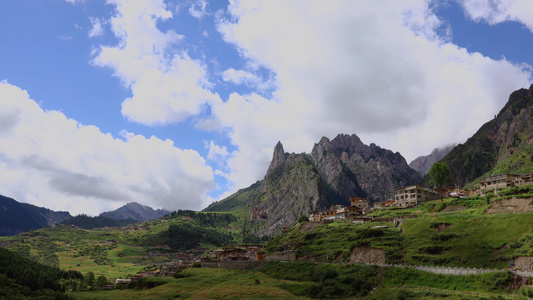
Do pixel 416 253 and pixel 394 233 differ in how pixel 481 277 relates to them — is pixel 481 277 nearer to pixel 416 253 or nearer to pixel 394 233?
pixel 416 253

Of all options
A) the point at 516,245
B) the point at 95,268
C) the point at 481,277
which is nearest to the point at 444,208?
the point at 516,245

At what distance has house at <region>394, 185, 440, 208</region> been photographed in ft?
493

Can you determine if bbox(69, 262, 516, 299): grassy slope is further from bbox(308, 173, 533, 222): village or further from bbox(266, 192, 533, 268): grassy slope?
bbox(308, 173, 533, 222): village

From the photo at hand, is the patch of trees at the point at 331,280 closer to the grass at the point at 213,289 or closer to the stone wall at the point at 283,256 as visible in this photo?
the grass at the point at 213,289

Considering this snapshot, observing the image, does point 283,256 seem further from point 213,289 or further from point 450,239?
point 450,239

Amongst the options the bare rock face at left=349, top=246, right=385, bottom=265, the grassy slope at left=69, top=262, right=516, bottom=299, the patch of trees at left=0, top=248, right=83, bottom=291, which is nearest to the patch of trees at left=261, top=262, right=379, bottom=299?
the grassy slope at left=69, top=262, right=516, bottom=299

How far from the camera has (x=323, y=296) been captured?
74188 mm

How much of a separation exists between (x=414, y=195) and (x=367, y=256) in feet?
242

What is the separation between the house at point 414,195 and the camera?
5920 inches

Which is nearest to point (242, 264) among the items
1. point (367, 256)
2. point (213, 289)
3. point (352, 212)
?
point (213, 289)

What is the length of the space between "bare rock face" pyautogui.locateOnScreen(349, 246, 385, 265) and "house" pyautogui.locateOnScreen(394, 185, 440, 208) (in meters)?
A: 62.9

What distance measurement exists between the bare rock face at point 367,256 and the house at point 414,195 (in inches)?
2476

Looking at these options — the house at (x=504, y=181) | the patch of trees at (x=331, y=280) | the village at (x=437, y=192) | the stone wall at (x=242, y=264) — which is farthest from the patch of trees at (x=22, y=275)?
the house at (x=504, y=181)

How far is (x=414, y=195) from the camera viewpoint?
497 ft
